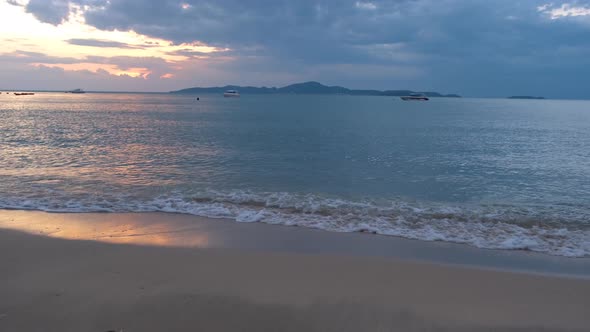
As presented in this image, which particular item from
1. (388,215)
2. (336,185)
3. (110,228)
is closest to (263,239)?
(110,228)

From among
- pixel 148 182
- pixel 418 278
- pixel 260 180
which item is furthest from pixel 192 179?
pixel 418 278

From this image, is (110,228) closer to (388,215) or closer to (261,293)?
(261,293)

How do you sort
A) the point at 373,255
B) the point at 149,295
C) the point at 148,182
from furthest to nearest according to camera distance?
the point at 148,182, the point at 373,255, the point at 149,295

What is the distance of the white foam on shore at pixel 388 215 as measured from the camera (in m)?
11.0

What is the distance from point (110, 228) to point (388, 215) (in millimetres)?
9285

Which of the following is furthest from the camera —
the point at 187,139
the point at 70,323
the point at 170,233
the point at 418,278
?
the point at 187,139

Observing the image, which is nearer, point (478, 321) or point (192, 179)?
point (478, 321)

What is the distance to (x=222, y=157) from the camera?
81.9 ft

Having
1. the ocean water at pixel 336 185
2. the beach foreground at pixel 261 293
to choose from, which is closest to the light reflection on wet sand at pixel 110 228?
the beach foreground at pixel 261 293

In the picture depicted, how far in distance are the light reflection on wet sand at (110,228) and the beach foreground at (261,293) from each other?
74 centimetres

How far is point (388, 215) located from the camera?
43.3ft

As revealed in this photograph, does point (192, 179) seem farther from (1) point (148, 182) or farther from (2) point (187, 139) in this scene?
(2) point (187, 139)

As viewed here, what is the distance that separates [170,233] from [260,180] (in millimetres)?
7991

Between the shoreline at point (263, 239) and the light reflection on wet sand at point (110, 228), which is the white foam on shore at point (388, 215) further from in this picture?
the light reflection on wet sand at point (110, 228)
